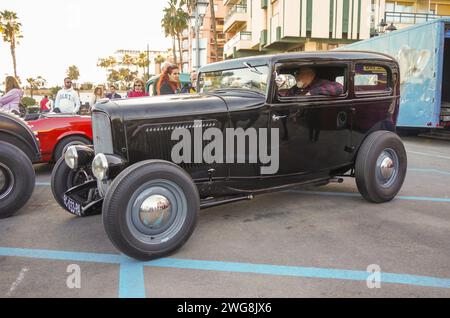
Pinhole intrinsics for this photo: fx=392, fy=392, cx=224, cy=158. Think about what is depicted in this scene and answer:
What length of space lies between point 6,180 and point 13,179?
0.25 ft

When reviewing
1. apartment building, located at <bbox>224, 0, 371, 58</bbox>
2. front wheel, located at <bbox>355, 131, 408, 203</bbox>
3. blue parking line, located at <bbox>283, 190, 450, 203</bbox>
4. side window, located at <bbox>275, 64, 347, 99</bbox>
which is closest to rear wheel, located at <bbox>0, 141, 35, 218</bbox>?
side window, located at <bbox>275, 64, 347, 99</bbox>

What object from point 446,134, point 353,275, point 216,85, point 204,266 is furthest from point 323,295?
point 446,134

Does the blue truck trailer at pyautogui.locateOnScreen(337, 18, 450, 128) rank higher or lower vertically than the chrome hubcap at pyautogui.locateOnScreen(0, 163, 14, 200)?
higher

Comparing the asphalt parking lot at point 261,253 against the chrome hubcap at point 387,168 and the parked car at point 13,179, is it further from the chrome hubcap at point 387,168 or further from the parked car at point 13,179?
the chrome hubcap at point 387,168

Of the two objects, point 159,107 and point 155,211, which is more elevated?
point 159,107

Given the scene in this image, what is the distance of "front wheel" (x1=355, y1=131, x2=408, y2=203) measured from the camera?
4371mm

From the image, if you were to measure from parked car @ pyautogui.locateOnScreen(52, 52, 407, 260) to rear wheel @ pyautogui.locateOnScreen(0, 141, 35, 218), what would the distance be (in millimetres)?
367

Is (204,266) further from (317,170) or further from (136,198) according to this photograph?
(317,170)

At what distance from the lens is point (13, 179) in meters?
4.27

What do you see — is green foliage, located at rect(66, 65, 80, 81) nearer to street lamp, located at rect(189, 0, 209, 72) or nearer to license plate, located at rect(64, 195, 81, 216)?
street lamp, located at rect(189, 0, 209, 72)

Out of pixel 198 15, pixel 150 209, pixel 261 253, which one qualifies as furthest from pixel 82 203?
pixel 198 15

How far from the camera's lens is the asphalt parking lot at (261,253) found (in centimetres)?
262

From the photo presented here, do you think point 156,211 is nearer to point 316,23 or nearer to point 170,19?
point 316,23

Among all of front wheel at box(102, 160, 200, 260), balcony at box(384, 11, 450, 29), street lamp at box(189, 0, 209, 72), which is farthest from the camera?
balcony at box(384, 11, 450, 29)
